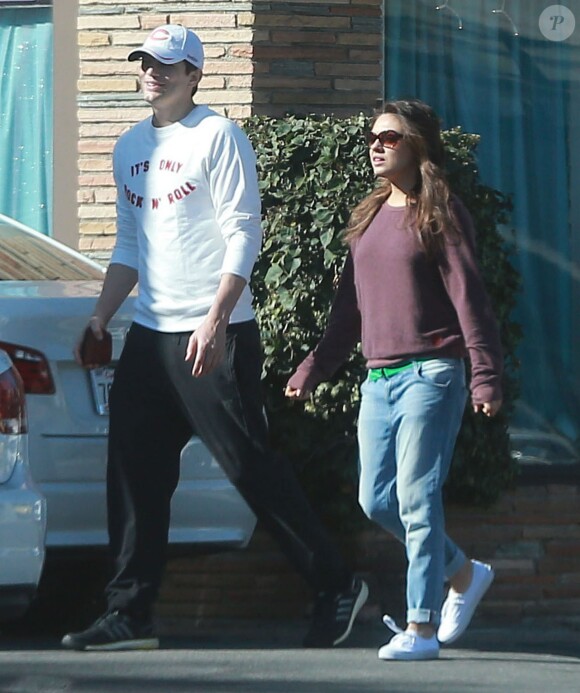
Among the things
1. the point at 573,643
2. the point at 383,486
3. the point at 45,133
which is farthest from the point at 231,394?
the point at 45,133

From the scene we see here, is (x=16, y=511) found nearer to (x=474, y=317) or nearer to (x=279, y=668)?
(x=279, y=668)

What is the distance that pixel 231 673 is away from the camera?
565cm

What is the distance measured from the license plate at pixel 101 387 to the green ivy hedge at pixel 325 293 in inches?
38.4

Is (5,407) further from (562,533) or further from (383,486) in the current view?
(562,533)

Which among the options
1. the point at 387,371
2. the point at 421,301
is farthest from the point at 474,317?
the point at 387,371

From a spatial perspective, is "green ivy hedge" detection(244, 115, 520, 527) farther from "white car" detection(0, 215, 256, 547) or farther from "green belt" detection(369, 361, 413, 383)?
"green belt" detection(369, 361, 413, 383)

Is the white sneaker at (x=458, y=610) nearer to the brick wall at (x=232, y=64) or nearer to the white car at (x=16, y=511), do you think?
the white car at (x=16, y=511)

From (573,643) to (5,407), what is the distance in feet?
8.14

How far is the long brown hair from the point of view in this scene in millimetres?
5660

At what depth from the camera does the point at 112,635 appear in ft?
19.1

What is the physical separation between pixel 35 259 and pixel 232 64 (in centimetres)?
182

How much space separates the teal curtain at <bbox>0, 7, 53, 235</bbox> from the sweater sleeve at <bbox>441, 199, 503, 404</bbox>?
11.5 ft

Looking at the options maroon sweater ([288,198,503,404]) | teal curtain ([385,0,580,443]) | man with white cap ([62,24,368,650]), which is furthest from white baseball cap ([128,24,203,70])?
teal curtain ([385,0,580,443])

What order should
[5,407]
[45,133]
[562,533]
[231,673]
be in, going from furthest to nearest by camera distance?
[45,133]
[562,533]
[231,673]
[5,407]
